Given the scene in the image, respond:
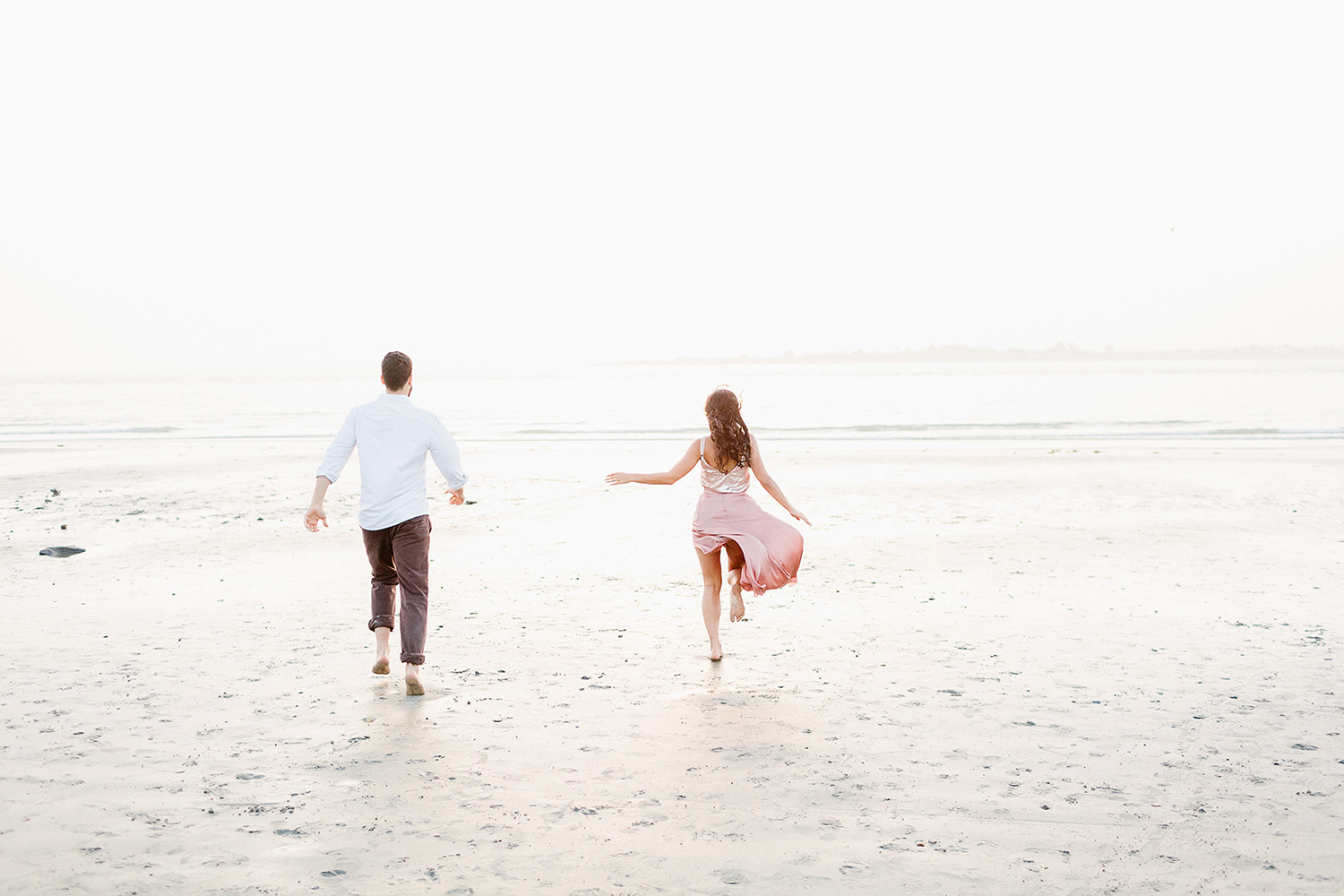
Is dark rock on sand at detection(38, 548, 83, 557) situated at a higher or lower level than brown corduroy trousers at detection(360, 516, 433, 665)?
lower

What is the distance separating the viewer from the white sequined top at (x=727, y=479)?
6348 mm

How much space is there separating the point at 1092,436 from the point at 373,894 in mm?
27042

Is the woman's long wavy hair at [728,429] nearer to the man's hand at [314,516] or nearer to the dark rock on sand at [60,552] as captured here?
the man's hand at [314,516]

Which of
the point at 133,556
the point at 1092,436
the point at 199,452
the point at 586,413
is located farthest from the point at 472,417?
the point at 133,556

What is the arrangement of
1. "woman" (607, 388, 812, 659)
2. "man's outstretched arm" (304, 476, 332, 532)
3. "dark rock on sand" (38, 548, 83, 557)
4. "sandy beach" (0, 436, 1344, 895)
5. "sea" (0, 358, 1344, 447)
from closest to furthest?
"sandy beach" (0, 436, 1344, 895) → "man's outstretched arm" (304, 476, 332, 532) → "woman" (607, 388, 812, 659) → "dark rock on sand" (38, 548, 83, 557) → "sea" (0, 358, 1344, 447)

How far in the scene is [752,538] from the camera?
631cm

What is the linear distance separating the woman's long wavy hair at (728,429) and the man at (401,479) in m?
1.62

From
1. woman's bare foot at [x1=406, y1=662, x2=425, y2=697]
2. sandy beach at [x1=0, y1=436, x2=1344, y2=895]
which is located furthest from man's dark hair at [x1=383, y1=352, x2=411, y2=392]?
sandy beach at [x1=0, y1=436, x2=1344, y2=895]

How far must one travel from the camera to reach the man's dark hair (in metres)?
5.66

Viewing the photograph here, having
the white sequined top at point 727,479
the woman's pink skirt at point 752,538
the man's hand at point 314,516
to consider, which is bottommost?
the woman's pink skirt at point 752,538

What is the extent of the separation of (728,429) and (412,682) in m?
2.46

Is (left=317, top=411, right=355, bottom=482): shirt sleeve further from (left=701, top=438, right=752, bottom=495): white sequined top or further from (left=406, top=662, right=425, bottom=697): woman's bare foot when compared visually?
(left=701, top=438, right=752, bottom=495): white sequined top

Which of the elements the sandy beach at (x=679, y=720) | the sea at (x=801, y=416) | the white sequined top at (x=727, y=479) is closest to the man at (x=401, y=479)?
the sandy beach at (x=679, y=720)

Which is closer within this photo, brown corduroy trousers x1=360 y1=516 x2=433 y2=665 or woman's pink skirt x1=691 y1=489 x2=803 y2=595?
brown corduroy trousers x1=360 y1=516 x2=433 y2=665
